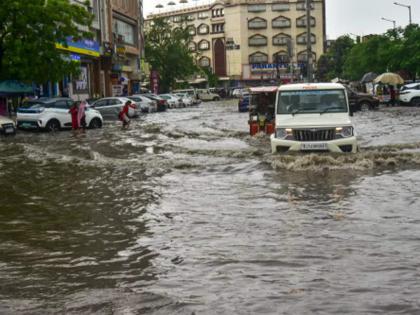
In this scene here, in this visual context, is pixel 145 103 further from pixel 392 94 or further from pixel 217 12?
pixel 217 12

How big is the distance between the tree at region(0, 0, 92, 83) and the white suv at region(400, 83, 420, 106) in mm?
20986

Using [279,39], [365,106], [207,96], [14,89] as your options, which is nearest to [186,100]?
[207,96]

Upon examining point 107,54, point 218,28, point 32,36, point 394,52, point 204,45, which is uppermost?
point 218,28

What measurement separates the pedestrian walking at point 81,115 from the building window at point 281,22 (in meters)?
96.0

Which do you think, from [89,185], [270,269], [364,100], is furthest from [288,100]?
[364,100]

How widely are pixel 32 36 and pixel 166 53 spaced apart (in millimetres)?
52142

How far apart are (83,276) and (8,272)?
2.92 ft

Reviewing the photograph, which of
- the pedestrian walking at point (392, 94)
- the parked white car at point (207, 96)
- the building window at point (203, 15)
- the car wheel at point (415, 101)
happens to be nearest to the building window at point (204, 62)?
the building window at point (203, 15)

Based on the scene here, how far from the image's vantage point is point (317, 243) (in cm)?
812

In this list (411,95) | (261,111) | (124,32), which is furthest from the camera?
(124,32)

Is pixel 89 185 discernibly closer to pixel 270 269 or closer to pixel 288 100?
pixel 288 100

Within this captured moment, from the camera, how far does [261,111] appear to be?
24031 mm

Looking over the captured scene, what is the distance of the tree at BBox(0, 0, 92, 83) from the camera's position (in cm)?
3303

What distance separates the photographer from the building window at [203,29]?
13050 centimetres
